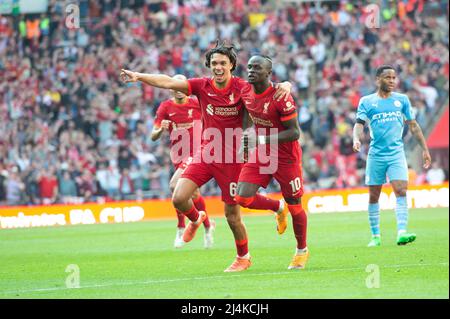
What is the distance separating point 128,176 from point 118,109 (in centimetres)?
294

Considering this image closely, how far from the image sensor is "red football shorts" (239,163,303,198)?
12750 millimetres

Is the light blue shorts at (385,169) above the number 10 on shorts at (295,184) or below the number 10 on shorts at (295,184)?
below

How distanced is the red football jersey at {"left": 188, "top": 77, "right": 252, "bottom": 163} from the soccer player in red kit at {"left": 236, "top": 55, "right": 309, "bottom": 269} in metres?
0.25

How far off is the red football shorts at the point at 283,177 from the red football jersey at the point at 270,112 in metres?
0.14

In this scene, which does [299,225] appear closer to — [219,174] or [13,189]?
[219,174]

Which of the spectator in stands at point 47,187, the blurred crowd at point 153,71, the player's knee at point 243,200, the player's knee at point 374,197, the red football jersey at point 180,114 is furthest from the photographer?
the blurred crowd at point 153,71

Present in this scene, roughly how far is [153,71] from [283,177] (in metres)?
21.6

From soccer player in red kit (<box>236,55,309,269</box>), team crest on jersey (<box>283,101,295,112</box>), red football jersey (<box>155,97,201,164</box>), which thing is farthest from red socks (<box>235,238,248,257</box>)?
red football jersey (<box>155,97,201,164</box>)

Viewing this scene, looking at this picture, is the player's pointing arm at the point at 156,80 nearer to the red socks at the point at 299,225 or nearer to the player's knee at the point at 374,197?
the red socks at the point at 299,225

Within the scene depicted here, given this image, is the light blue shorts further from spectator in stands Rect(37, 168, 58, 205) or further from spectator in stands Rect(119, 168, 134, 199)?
spectator in stands Rect(37, 168, 58, 205)

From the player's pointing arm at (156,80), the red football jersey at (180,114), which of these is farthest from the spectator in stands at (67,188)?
the player's pointing arm at (156,80)

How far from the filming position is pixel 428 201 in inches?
1183

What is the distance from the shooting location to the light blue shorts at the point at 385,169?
15.9 m

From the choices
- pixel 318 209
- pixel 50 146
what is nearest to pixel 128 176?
pixel 50 146
